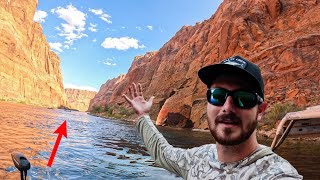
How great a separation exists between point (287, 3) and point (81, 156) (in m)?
69.9

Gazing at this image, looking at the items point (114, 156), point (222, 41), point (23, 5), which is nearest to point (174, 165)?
point (114, 156)

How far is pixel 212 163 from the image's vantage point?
2.27 metres

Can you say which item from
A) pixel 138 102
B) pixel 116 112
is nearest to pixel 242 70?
pixel 138 102

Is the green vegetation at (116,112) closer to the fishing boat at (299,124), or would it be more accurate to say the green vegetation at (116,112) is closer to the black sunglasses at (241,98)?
the fishing boat at (299,124)

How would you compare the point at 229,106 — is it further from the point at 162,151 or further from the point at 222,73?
the point at 162,151

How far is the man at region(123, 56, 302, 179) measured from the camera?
202cm

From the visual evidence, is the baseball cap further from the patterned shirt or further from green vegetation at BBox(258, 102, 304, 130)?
green vegetation at BBox(258, 102, 304, 130)

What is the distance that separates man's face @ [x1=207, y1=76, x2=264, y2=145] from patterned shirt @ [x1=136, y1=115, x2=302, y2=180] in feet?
0.49

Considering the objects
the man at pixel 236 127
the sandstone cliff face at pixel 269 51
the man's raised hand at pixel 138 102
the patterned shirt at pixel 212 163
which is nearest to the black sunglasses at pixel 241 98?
the man at pixel 236 127

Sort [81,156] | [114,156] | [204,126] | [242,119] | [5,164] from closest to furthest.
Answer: [242,119], [5,164], [81,156], [114,156], [204,126]

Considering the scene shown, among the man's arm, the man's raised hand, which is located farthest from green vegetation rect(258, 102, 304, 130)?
the man's arm

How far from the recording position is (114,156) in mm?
14922

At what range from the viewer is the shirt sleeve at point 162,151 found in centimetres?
273

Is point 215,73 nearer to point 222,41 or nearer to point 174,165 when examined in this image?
point 174,165
